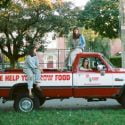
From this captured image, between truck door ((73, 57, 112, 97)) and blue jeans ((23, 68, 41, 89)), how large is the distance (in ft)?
3.63

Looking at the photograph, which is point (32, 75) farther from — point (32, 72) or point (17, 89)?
point (17, 89)

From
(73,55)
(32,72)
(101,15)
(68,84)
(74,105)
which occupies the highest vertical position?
(101,15)

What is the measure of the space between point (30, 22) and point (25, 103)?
25.0 metres

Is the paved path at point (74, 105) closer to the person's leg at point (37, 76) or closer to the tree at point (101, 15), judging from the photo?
the person's leg at point (37, 76)

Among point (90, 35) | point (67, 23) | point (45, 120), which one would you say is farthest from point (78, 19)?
point (45, 120)

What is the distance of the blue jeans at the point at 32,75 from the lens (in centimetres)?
1365

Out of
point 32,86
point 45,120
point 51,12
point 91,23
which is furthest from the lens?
point 91,23

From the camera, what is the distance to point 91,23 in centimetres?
→ 4078

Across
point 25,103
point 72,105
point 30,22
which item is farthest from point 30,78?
point 30,22

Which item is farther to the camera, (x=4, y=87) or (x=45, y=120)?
(x=4, y=87)

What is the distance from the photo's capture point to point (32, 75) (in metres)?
13.7

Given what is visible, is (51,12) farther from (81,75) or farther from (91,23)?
(81,75)

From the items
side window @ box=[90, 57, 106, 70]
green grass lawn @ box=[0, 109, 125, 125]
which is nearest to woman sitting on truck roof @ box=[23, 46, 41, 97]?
green grass lawn @ box=[0, 109, 125, 125]

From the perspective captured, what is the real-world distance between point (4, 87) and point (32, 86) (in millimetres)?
866
